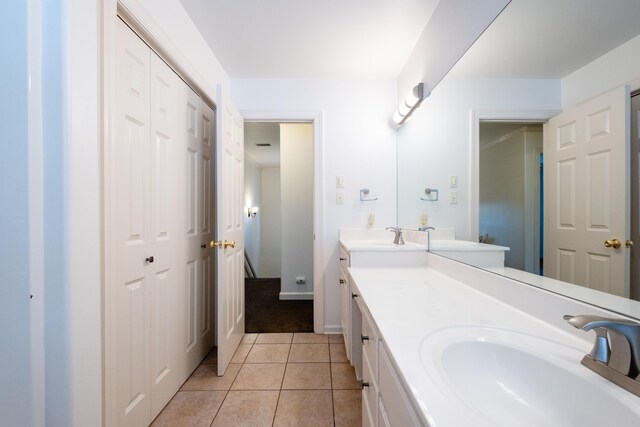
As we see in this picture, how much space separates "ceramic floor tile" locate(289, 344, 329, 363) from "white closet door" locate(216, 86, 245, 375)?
459mm

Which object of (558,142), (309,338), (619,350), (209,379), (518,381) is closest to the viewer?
(619,350)

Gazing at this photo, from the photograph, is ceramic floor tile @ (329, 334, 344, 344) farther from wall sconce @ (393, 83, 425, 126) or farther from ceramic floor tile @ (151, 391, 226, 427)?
wall sconce @ (393, 83, 425, 126)

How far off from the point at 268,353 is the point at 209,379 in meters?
0.45

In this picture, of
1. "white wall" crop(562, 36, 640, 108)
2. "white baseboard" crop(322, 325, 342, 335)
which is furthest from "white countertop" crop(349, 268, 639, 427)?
"white baseboard" crop(322, 325, 342, 335)

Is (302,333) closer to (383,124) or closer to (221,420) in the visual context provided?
(221,420)

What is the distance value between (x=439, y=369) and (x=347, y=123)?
2053 mm

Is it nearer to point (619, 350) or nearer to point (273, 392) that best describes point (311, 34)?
point (619, 350)

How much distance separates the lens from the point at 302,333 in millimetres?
2246

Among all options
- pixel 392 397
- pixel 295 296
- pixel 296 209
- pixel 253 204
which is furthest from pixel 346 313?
pixel 253 204

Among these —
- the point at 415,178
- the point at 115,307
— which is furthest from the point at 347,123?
the point at 115,307

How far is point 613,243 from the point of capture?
608mm

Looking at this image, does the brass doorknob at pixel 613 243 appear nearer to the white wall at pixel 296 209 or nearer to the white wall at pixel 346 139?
the white wall at pixel 346 139

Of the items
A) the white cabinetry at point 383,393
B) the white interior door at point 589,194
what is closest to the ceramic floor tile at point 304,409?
the white cabinetry at point 383,393

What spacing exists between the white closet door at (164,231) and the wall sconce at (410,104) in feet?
5.00
